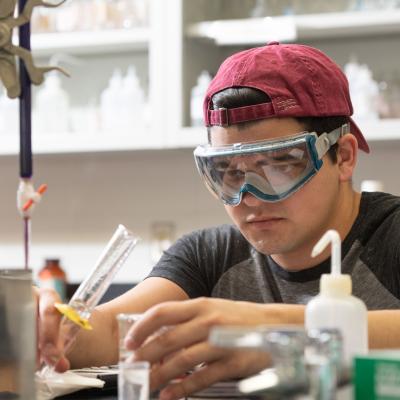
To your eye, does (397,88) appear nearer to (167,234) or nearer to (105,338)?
(167,234)

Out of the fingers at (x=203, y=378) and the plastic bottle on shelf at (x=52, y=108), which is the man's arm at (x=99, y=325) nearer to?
the fingers at (x=203, y=378)

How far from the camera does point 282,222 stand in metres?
1.70

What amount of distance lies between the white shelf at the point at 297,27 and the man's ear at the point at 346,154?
5.55ft

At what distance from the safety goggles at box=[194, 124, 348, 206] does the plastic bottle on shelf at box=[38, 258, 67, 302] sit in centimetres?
207

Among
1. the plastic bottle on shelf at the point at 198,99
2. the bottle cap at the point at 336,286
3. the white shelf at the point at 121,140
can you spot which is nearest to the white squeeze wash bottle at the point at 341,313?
the bottle cap at the point at 336,286

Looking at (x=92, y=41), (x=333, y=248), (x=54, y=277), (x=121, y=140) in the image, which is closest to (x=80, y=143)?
(x=121, y=140)

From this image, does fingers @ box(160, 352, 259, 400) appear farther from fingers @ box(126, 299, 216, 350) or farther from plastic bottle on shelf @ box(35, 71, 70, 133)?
plastic bottle on shelf @ box(35, 71, 70, 133)

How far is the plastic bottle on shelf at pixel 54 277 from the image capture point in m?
3.66

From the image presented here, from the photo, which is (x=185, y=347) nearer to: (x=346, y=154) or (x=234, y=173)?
(x=234, y=173)

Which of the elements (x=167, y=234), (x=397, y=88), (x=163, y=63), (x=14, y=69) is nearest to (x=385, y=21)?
(x=397, y=88)

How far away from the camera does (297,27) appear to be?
135 inches

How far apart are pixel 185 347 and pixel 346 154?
0.76 meters

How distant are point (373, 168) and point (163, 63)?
0.90 m

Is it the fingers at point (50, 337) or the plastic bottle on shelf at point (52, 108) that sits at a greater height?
the plastic bottle on shelf at point (52, 108)
